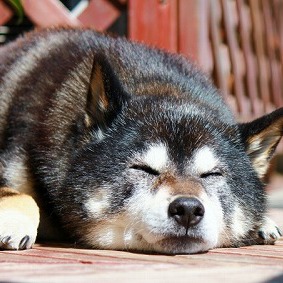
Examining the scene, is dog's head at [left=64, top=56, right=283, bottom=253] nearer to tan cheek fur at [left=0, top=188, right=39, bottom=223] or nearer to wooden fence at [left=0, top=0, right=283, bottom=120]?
tan cheek fur at [left=0, top=188, right=39, bottom=223]

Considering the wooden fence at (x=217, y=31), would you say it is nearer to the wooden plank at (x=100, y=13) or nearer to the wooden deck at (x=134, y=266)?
the wooden plank at (x=100, y=13)

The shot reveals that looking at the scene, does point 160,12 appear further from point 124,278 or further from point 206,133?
point 124,278

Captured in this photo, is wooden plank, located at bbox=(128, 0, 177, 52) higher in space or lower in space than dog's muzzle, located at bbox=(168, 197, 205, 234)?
lower

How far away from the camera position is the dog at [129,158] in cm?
311

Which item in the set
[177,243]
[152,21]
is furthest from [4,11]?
[177,243]

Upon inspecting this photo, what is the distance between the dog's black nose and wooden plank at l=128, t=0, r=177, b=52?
2725 mm

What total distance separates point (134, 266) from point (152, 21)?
3.24m

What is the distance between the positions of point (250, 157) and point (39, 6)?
7.72 ft

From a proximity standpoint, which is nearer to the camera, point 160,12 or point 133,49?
point 133,49

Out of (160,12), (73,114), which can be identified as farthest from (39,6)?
(73,114)

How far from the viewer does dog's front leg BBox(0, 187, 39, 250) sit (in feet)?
10.0

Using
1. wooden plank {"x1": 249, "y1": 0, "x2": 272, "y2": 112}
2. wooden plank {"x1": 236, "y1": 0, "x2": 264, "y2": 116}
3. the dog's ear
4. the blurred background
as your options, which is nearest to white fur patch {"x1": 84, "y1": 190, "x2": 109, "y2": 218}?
the dog's ear

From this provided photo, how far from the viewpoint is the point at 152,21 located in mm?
5605

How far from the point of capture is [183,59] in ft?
13.9
